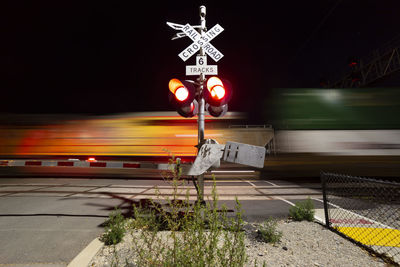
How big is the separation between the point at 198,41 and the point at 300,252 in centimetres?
371

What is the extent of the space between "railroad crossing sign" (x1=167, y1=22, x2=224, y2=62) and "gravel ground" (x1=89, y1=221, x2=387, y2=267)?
3.09m

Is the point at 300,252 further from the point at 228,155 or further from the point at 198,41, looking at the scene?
the point at 198,41

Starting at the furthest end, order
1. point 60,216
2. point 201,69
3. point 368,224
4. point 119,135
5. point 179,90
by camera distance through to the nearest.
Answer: point 119,135 < point 60,216 < point 368,224 < point 201,69 < point 179,90

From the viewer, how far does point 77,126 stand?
9.20 metres

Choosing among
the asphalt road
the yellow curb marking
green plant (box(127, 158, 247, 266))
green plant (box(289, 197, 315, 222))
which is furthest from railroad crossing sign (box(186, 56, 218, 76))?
the yellow curb marking

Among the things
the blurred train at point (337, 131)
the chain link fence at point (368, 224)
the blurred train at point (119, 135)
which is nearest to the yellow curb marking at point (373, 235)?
the chain link fence at point (368, 224)

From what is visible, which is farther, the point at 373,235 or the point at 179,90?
the point at 373,235

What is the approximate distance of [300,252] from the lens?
100 inches

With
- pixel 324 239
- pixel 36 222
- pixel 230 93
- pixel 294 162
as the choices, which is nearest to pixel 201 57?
pixel 230 93

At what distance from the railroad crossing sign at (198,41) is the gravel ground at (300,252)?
309 centimetres

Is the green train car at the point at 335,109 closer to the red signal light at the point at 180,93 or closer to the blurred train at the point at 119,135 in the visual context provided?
the blurred train at the point at 119,135

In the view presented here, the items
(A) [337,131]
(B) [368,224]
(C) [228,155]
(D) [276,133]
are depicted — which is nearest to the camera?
(C) [228,155]

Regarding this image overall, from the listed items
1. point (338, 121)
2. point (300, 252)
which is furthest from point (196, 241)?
point (338, 121)

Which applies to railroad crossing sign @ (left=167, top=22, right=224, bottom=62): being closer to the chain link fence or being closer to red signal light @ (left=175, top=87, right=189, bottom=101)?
red signal light @ (left=175, top=87, right=189, bottom=101)
